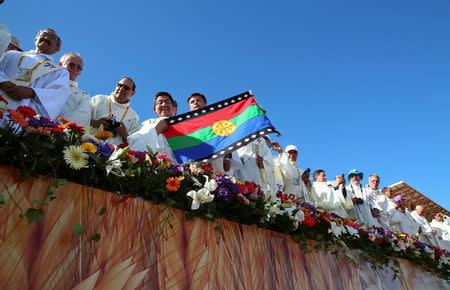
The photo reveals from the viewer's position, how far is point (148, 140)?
416 centimetres

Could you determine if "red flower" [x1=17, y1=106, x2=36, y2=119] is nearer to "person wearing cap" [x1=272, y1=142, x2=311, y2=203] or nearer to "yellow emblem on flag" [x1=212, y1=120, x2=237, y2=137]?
"yellow emblem on flag" [x1=212, y1=120, x2=237, y2=137]

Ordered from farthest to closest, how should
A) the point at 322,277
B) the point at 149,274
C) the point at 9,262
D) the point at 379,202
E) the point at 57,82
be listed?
1. the point at 379,202
2. the point at 322,277
3. the point at 57,82
4. the point at 149,274
5. the point at 9,262

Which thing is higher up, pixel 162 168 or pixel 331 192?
pixel 331 192

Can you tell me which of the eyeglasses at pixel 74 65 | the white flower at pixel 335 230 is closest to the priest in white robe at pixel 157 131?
the eyeglasses at pixel 74 65

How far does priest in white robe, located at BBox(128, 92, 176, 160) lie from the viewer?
408cm

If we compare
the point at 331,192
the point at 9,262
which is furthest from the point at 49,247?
the point at 331,192

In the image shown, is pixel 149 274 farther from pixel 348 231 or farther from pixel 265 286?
pixel 348 231

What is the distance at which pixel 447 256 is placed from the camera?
296 inches

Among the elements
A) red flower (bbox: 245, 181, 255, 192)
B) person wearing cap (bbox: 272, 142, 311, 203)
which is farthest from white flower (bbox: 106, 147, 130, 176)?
person wearing cap (bbox: 272, 142, 311, 203)

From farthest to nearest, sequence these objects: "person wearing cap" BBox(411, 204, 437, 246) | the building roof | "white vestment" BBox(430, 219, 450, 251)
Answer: the building roof → "white vestment" BBox(430, 219, 450, 251) → "person wearing cap" BBox(411, 204, 437, 246)

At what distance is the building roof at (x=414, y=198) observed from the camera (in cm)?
1441

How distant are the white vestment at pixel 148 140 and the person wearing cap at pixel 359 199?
595 centimetres

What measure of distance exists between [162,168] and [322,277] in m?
2.71

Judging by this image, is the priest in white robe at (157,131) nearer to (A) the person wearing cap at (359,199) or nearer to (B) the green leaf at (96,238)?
(B) the green leaf at (96,238)
